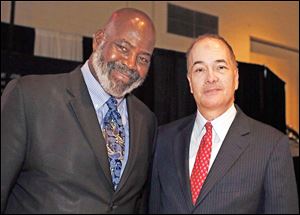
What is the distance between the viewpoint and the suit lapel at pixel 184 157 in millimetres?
1357

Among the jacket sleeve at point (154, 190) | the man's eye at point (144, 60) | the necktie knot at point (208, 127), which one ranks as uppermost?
the man's eye at point (144, 60)

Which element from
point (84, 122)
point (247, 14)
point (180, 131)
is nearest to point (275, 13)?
point (247, 14)

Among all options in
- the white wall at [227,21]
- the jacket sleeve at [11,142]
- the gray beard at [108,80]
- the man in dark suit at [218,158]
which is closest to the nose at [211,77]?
the man in dark suit at [218,158]

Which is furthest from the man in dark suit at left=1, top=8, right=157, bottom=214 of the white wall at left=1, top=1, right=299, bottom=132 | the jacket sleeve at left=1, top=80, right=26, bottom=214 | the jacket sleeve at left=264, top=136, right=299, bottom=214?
the white wall at left=1, top=1, right=299, bottom=132

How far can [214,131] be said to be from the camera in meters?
1.48

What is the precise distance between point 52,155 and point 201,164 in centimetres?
54

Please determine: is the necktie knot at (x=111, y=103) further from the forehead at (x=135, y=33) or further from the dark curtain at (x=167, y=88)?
the dark curtain at (x=167, y=88)

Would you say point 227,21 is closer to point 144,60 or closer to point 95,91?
point 144,60

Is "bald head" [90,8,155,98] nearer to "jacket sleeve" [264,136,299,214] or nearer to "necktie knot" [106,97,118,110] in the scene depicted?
"necktie knot" [106,97,118,110]

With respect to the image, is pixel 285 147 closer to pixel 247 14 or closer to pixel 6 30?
pixel 6 30

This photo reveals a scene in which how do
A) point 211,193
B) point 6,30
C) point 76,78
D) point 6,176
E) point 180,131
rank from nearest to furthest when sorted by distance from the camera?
1. point 6,176
2. point 211,193
3. point 76,78
4. point 180,131
5. point 6,30

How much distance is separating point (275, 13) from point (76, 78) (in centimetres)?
546

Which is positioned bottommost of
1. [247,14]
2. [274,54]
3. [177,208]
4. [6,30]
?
[177,208]

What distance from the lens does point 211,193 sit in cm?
130
